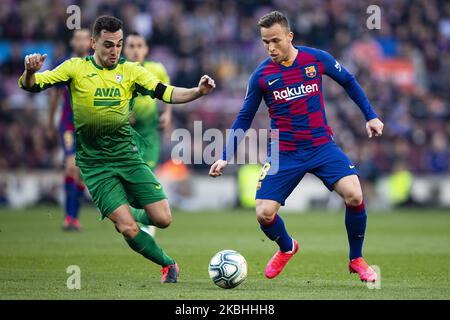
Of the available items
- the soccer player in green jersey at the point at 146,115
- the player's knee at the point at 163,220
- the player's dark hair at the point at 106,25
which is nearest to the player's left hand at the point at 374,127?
the player's knee at the point at 163,220

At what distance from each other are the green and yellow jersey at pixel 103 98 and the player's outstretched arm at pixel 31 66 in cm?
29

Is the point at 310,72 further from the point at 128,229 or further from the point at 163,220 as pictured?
the point at 128,229

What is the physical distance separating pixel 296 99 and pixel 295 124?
0.76ft

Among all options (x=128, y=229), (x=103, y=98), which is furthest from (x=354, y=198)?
(x=103, y=98)

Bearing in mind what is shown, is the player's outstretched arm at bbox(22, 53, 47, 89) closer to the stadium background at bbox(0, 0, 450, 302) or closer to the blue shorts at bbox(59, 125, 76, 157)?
the stadium background at bbox(0, 0, 450, 302)

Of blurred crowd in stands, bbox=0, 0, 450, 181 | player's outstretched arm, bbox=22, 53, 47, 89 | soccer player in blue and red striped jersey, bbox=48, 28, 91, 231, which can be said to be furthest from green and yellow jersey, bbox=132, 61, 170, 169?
blurred crowd in stands, bbox=0, 0, 450, 181

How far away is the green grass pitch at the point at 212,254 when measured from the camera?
7.40m

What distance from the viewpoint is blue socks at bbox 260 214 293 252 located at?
8.43 meters

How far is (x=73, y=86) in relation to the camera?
26.6ft

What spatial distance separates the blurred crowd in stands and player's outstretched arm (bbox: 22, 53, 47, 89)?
12.8 metres

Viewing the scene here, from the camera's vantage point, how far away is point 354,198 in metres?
8.05

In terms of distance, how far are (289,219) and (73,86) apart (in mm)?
9646

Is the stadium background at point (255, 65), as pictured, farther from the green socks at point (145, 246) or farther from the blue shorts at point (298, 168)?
the green socks at point (145, 246)

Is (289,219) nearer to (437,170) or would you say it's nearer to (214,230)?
(214,230)
